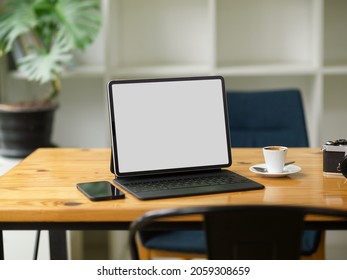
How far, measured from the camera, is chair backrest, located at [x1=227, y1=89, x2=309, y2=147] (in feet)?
8.56

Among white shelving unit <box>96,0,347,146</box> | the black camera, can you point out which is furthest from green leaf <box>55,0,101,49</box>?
the black camera

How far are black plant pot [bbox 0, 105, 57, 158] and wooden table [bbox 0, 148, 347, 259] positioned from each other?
44.5 inches

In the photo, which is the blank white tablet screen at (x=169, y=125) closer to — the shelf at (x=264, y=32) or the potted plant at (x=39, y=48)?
the potted plant at (x=39, y=48)

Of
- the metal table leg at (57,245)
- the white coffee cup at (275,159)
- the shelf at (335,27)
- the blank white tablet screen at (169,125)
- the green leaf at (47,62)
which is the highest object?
the shelf at (335,27)

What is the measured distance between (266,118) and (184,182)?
1.04 meters

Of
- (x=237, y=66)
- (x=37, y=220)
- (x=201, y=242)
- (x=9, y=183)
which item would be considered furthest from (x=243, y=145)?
(x=37, y=220)

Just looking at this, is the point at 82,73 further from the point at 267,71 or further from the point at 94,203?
the point at 94,203

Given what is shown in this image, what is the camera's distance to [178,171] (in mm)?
1747

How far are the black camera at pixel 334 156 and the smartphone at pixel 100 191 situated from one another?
1.87 feet

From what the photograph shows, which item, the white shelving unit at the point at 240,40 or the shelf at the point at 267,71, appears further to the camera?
the white shelving unit at the point at 240,40

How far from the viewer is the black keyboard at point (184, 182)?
1.62m

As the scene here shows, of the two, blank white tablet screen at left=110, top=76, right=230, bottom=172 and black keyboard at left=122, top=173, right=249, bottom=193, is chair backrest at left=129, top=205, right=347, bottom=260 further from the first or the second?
blank white tablet screen at left=110, top=76, right=230, bottom=172

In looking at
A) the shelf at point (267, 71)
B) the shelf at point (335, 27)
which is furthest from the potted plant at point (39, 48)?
the shelf at point (335, 27)
